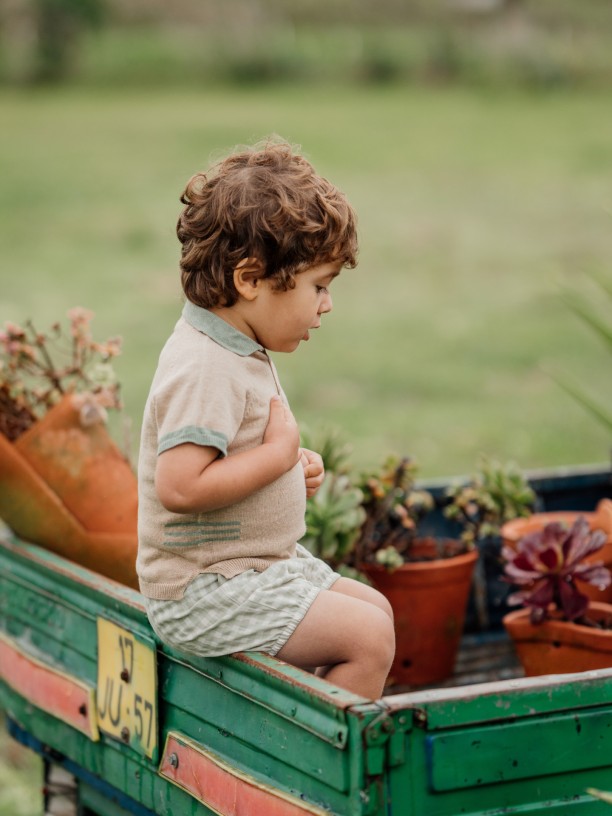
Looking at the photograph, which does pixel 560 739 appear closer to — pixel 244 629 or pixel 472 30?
pixel 244 629

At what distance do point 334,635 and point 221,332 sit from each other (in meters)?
0.53

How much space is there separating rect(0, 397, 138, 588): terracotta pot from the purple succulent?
2.67 ft

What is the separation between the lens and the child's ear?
223 cm

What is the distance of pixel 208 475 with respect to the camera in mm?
2145

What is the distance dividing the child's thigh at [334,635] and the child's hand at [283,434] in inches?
9.4

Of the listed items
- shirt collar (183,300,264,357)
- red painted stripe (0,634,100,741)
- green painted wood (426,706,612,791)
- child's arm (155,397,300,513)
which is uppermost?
shirt collar (183,300,264,357)

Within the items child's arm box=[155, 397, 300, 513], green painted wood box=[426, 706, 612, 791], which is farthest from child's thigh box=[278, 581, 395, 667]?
green painted wood box=[426, 706, 612, 791]

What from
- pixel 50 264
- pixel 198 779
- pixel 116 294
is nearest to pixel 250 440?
pixel 198 779

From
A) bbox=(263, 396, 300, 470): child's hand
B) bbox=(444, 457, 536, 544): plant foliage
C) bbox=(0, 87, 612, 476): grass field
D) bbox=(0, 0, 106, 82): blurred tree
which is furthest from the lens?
bbox=(0, 0, 106, 82): blurred tree

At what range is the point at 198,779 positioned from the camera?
220cm

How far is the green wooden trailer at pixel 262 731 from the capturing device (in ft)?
6.10

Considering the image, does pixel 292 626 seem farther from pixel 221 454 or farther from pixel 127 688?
pixel 127 688

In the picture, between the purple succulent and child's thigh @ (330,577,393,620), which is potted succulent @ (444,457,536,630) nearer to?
the purple succulent

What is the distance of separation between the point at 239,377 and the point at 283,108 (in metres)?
12.7
